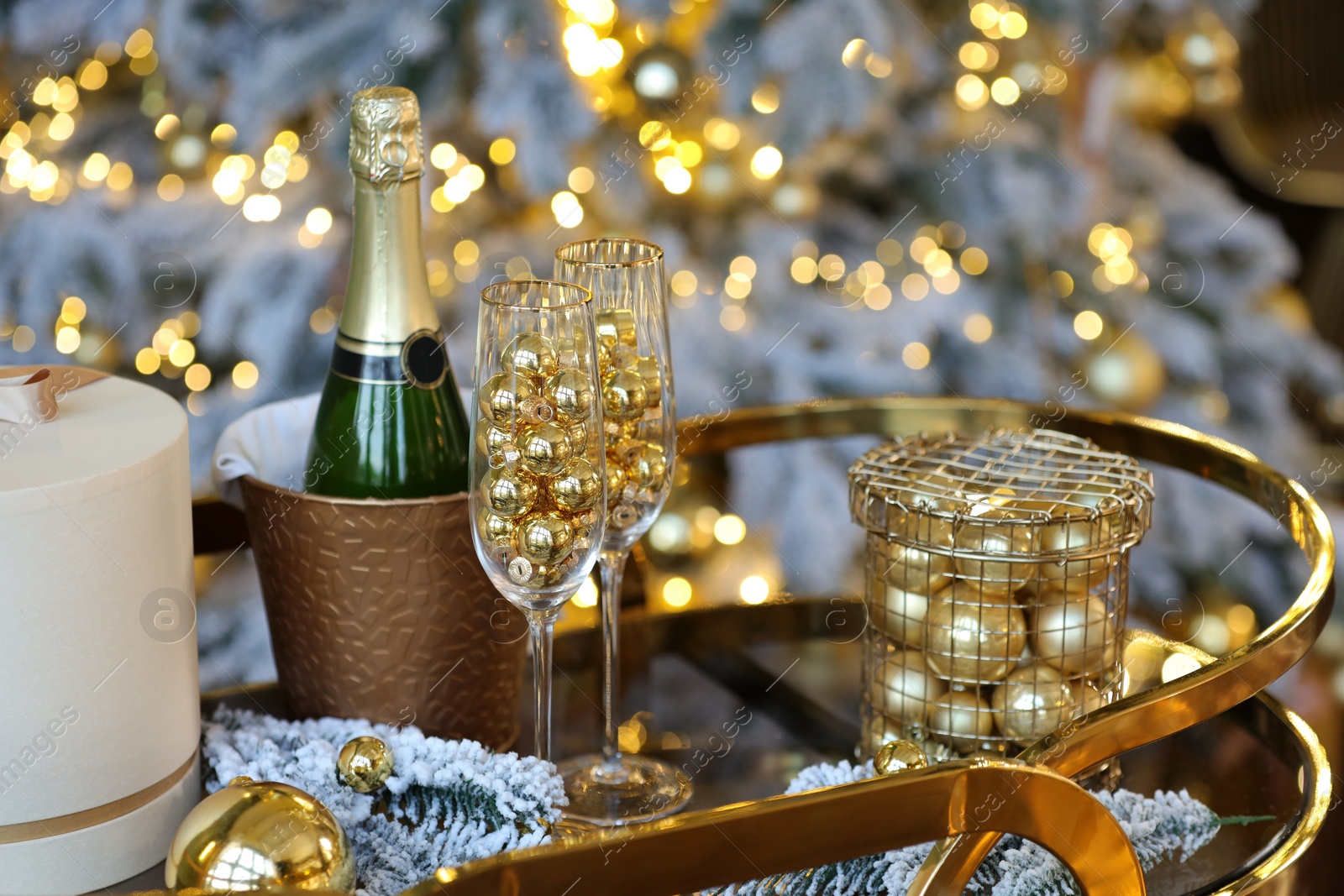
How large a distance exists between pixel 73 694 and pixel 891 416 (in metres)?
0.55

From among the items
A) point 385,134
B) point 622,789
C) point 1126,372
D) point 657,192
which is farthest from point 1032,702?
point 1126,372

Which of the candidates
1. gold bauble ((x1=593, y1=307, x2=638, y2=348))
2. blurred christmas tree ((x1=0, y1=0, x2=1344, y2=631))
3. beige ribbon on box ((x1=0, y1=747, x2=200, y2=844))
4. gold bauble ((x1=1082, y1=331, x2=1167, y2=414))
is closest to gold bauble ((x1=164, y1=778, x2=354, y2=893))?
beige ribbon on box ((x1=0, y1=747, x2=200, y2=844))

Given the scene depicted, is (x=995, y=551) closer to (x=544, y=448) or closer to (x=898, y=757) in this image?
(x=898, y=757)

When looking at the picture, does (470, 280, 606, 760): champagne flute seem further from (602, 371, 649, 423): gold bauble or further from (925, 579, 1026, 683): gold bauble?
(925, 579, 1026, 683): gold bauble

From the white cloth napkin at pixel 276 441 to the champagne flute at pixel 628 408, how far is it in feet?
0.61

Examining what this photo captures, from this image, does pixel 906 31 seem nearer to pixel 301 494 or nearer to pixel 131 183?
pixel 131 183

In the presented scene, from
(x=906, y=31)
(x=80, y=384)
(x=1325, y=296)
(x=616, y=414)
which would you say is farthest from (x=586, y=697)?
(x=1325, y=296)

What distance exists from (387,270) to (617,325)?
12cm

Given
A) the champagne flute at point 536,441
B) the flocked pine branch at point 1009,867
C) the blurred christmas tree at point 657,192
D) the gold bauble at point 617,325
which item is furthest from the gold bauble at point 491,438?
the blurred christmas tree at point 657,192

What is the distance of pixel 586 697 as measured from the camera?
0.78 metres

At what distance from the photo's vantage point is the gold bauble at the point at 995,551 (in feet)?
2.03

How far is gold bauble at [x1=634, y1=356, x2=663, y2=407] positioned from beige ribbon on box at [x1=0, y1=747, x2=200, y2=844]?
0.28m

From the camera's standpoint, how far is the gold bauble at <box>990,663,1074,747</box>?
25.5 inches

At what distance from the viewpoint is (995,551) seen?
62 cm
